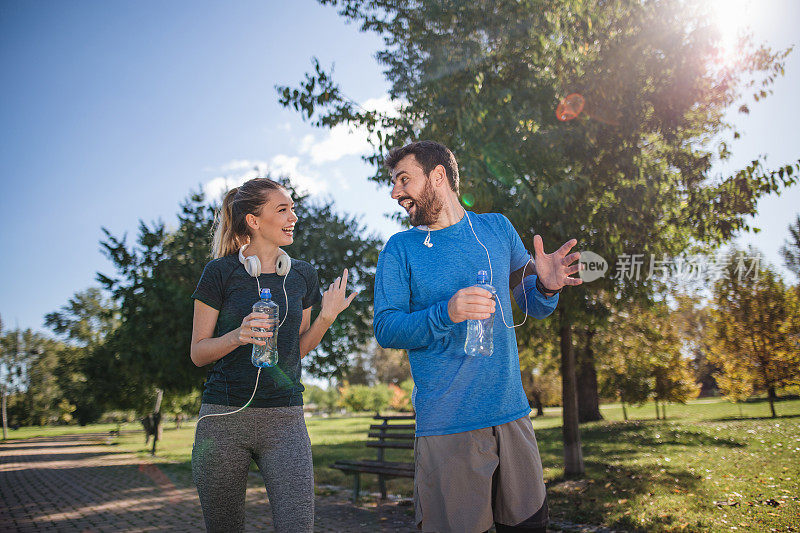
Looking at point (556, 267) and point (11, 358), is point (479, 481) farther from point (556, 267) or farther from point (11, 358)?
point (11, 358)

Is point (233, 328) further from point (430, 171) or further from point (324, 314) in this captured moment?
point (430, 171)

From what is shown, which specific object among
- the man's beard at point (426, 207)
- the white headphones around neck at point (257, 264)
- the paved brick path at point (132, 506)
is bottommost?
the paved brick path at point (132, 506)

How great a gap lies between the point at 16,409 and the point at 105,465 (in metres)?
51.8

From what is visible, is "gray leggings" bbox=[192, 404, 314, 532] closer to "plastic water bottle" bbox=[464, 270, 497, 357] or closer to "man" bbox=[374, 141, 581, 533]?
"man" bbox=[374, 141, 581, 533]

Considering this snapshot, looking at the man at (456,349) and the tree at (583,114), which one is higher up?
the tree at (583,114)

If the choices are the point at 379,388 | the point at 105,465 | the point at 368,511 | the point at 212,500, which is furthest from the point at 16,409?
the point at 212,500

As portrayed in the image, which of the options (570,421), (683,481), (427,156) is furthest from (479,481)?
(570,421)

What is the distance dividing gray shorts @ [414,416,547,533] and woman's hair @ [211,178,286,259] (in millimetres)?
1545

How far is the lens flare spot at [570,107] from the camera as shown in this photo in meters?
7.50

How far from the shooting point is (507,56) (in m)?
7.66

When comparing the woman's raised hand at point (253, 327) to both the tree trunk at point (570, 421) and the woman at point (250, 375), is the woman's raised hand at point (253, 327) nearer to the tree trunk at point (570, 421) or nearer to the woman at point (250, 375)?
the woman at point (250, 375)

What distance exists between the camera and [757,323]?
14.1 m

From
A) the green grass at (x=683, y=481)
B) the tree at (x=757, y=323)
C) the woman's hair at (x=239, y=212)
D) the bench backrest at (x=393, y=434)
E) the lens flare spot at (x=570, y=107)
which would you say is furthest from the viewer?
the tree at (x=757, y=323)

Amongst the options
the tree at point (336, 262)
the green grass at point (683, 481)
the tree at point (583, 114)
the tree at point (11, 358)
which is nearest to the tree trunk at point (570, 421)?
the green grass at point (683, 481)
